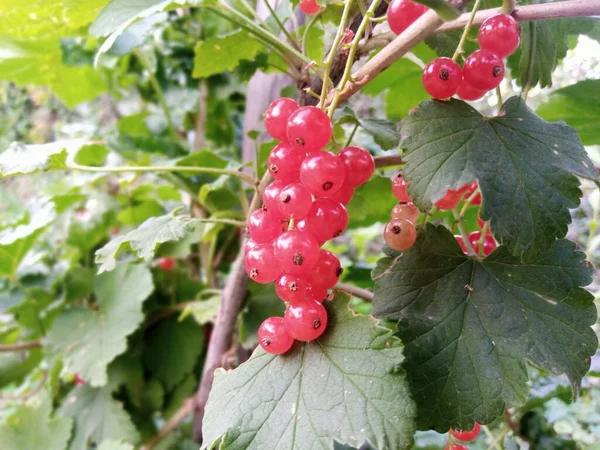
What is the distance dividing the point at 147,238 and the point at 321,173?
254mm

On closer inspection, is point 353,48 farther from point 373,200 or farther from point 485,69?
point 373,200

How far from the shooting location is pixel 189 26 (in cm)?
132

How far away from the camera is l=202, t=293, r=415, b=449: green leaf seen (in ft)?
1.10

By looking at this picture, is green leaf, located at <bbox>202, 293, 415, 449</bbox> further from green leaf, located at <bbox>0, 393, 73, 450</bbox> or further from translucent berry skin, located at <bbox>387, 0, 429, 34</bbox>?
green leaf, located at <bbox>0, 393, 73, 450</bbox>

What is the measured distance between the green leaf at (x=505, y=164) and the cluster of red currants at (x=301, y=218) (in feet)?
0.20

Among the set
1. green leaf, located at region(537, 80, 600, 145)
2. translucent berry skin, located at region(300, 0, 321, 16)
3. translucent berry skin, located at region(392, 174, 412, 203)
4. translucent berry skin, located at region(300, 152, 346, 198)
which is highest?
translucent berry skin, located at region(300, 0, 321, 16)

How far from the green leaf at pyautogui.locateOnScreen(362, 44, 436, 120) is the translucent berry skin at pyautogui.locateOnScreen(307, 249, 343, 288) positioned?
0.46 m

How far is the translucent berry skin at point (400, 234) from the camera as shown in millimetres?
438

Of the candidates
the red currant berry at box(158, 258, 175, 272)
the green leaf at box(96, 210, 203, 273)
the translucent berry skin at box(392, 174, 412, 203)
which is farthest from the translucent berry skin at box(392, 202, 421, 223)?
the red currant berry at box(158, 258, 175, 272)

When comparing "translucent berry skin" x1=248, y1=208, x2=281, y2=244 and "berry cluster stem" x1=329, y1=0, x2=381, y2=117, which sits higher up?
"berry cluster stem" x1=329, y1=0, x2=381, y2=117

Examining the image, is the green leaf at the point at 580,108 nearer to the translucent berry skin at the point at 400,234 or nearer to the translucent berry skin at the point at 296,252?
the translucent berry skin at the point at 400,234

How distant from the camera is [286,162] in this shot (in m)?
0.41

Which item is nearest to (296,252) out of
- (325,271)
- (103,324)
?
(325,271)

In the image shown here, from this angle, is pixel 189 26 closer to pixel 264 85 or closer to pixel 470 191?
pixel 264 85
